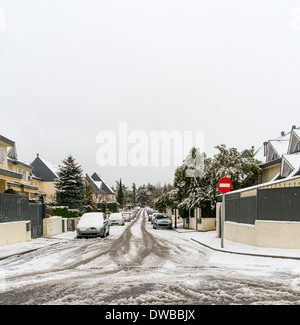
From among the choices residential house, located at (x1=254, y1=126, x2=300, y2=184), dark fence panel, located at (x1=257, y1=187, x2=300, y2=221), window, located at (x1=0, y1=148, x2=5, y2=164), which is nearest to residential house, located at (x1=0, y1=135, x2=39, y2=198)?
window, located at (x1=0, y1=148, x2=5, y2=164)

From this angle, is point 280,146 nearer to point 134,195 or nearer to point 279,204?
point 279,204

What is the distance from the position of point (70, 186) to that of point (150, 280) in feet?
115

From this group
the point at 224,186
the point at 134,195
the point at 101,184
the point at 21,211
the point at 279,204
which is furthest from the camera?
the point at 134,195

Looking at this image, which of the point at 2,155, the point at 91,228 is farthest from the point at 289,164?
the point at 2,155

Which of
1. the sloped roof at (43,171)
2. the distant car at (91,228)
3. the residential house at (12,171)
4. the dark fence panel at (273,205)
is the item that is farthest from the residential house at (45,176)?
the dark fence panel at (273,205)

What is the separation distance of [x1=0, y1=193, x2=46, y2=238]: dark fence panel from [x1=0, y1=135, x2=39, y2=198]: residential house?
819 centimetres

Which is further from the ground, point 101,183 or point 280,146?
point 280,146

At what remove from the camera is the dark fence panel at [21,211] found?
1721 centimetres

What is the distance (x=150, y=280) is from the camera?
794cm

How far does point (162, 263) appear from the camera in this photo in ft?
35.2

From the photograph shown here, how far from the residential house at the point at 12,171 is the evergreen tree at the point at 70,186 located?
431 cm
